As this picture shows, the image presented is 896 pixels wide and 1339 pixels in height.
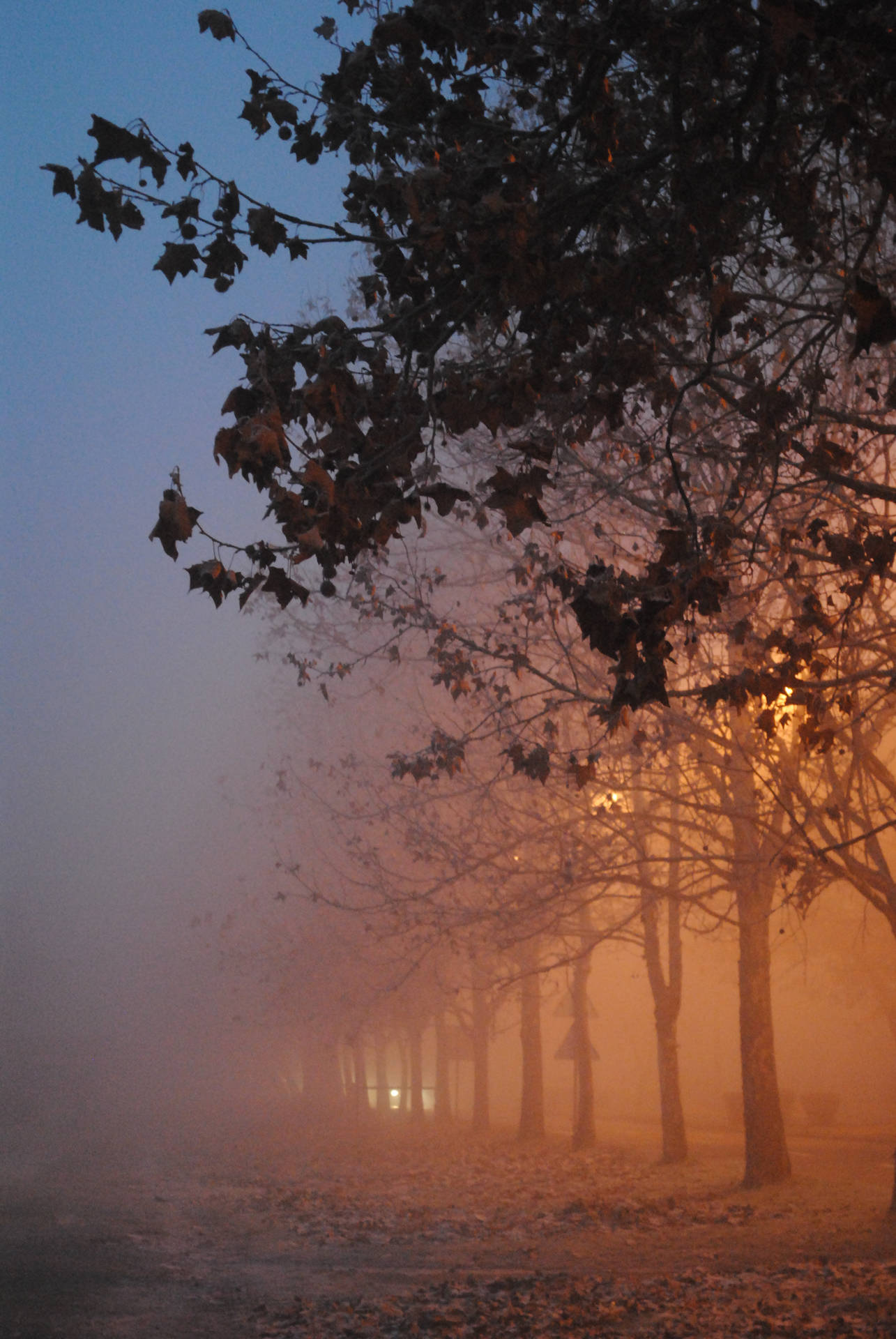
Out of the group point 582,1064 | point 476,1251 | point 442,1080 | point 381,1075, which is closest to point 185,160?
point 476,1251

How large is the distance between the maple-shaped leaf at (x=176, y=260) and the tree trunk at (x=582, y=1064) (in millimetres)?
16707

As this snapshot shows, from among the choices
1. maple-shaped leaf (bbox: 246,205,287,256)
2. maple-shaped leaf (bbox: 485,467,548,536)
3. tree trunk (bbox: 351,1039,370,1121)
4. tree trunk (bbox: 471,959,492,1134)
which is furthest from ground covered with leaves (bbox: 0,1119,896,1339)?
tree trunk (bbox: 351,1039,370,1121)

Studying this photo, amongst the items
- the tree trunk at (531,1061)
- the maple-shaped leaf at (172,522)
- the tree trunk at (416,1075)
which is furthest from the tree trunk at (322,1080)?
the maple-shaped leaf at (172,522)

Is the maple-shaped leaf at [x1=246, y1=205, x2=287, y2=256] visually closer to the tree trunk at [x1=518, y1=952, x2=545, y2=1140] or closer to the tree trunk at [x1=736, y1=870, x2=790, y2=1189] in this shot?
the tree trunk at [x1=736, y1=870, x2=790, y2=1189]

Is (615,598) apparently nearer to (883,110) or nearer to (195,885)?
(883,110)

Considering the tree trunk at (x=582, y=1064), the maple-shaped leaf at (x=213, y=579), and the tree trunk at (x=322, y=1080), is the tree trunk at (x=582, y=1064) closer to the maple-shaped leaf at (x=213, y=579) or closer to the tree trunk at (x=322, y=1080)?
the maple-shaped leaf at (x=213, y=579)

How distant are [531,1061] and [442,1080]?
45.9 feet

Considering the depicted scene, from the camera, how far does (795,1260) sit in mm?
10023

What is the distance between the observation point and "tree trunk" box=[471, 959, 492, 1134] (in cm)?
3127

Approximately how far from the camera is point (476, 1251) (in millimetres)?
11875

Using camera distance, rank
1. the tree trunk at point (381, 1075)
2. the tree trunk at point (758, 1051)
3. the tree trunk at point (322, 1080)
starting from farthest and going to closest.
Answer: the tree trunk at point (322, 1080)
the tree trunk at point (381, 1075)
the tree trunk at point (758, 1051)

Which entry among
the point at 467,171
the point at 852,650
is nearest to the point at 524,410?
the point at 467,171

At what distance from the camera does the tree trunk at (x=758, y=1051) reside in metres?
14.8

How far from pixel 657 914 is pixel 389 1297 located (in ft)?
40.8
